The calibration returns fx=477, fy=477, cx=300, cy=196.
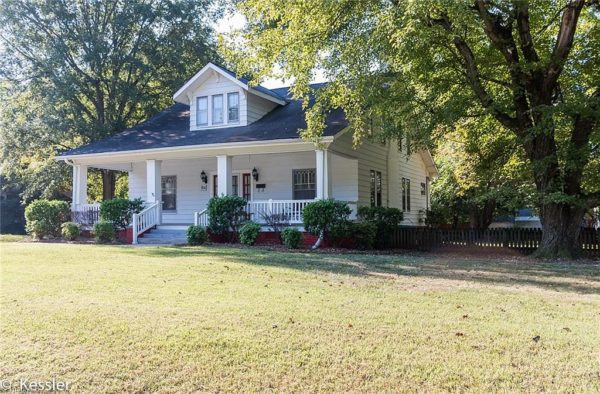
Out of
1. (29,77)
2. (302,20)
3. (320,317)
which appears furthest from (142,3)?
(320,317)

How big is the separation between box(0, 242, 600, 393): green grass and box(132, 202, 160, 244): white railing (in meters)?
9.23

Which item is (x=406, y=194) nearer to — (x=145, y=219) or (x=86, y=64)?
(x=145, y=219)

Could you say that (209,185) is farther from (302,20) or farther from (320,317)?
(320,317)

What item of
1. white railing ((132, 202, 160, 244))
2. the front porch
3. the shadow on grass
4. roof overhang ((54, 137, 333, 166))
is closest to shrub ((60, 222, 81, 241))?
the front porch

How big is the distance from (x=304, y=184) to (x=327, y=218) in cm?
429

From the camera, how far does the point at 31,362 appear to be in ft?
12.3

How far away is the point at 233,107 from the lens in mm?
18969

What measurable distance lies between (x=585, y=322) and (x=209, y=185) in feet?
55.5

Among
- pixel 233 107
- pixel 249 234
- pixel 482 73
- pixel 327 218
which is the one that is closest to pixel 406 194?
pixel 233 107

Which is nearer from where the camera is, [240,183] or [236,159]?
[236,159]

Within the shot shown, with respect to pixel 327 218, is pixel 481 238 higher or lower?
lower

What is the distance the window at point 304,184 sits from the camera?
60.5 feet

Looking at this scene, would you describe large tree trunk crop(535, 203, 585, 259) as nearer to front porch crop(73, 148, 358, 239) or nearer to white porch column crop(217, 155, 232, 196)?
front porch crop(73, 148, 358, 239)

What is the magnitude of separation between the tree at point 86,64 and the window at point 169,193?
6.39 m
